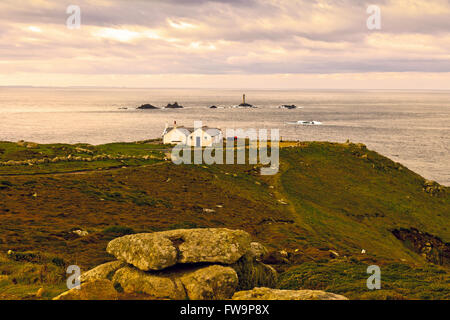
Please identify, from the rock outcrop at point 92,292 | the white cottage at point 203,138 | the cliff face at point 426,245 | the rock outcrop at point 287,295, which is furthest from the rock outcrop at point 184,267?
the white cottage at point 203,138

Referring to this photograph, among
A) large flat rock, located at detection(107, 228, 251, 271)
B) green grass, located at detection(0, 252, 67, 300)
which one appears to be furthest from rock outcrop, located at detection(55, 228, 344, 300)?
green grass, located at detection(0, 252, 67, 300)

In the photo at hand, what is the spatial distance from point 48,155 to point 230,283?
4614 centimetres

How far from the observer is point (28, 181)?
35.5 metres

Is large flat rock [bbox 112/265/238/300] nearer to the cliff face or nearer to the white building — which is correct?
the cliff face

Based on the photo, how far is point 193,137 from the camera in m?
81.1

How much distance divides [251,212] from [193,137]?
4685cm

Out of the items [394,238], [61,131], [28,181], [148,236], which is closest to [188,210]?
[28,181]

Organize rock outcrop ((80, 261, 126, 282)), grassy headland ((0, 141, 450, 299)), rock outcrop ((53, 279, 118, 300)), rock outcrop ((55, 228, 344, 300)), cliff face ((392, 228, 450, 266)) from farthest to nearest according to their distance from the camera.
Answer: cliff face ((392, 228, 450, 266))
grassy headland ((0, 141, 450, 299))
rock outcrop ((80, 261, 126, 282))
rock outcrop ((55, 228, 344, 300))
rock outcrop ((53, 279, 118, 300))

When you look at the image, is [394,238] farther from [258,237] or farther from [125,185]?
[125,185]

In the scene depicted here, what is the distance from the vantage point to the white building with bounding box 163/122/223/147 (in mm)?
79188

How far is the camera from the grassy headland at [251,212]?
18.0 m

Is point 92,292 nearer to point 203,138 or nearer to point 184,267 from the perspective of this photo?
point 184,267

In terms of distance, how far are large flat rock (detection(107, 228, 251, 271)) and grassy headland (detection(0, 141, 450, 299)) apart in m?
2.92

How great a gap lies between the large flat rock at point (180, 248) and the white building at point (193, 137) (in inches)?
2490
